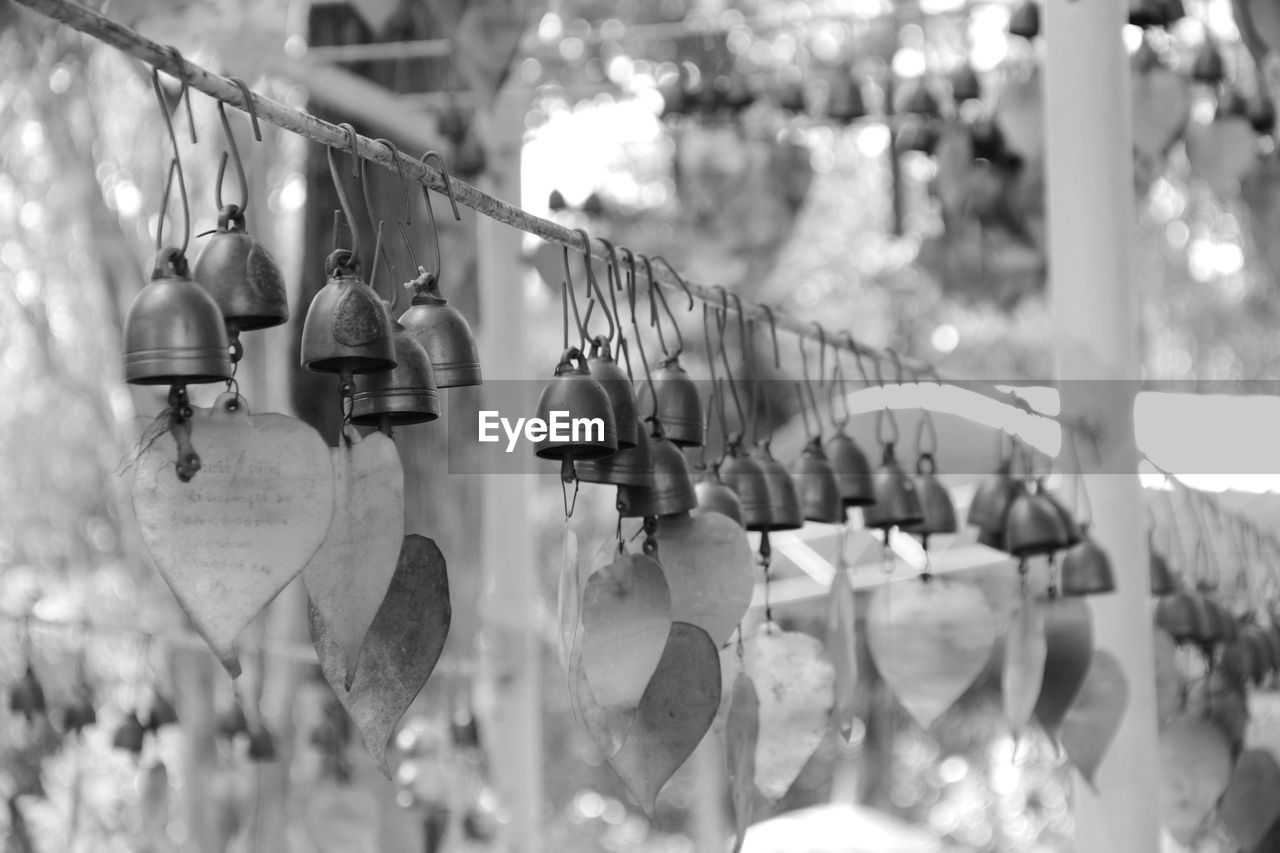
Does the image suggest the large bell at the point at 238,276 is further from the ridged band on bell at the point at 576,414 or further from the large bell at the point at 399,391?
the ridged band on bell at the point at 576,414

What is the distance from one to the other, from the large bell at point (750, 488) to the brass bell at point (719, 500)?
53 mm

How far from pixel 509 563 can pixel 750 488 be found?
191cm

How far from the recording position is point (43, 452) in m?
5.69

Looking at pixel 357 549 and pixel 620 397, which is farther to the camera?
pixel 620 397

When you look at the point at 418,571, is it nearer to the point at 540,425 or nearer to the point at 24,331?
the point at 540,425

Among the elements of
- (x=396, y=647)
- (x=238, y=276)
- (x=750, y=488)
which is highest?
(x=238, y=276)

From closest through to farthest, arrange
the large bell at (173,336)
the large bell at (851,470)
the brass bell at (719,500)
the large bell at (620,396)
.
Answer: the large bell at (173,336) → the large bell at (620,396) → the brass bell at (719,500) → the large bell at (851,470)

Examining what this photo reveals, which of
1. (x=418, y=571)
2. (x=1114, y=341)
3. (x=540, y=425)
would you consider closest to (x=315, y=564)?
(x=418, y=571)

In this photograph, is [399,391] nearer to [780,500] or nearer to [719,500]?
[719,500]

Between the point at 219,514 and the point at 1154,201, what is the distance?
21.6 feet

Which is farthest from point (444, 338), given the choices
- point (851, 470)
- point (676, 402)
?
point (851, 470)

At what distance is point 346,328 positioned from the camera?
0.94 m

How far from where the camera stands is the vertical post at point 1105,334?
6.73 feet

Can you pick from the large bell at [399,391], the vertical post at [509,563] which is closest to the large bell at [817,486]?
the large bell at [399,391]
